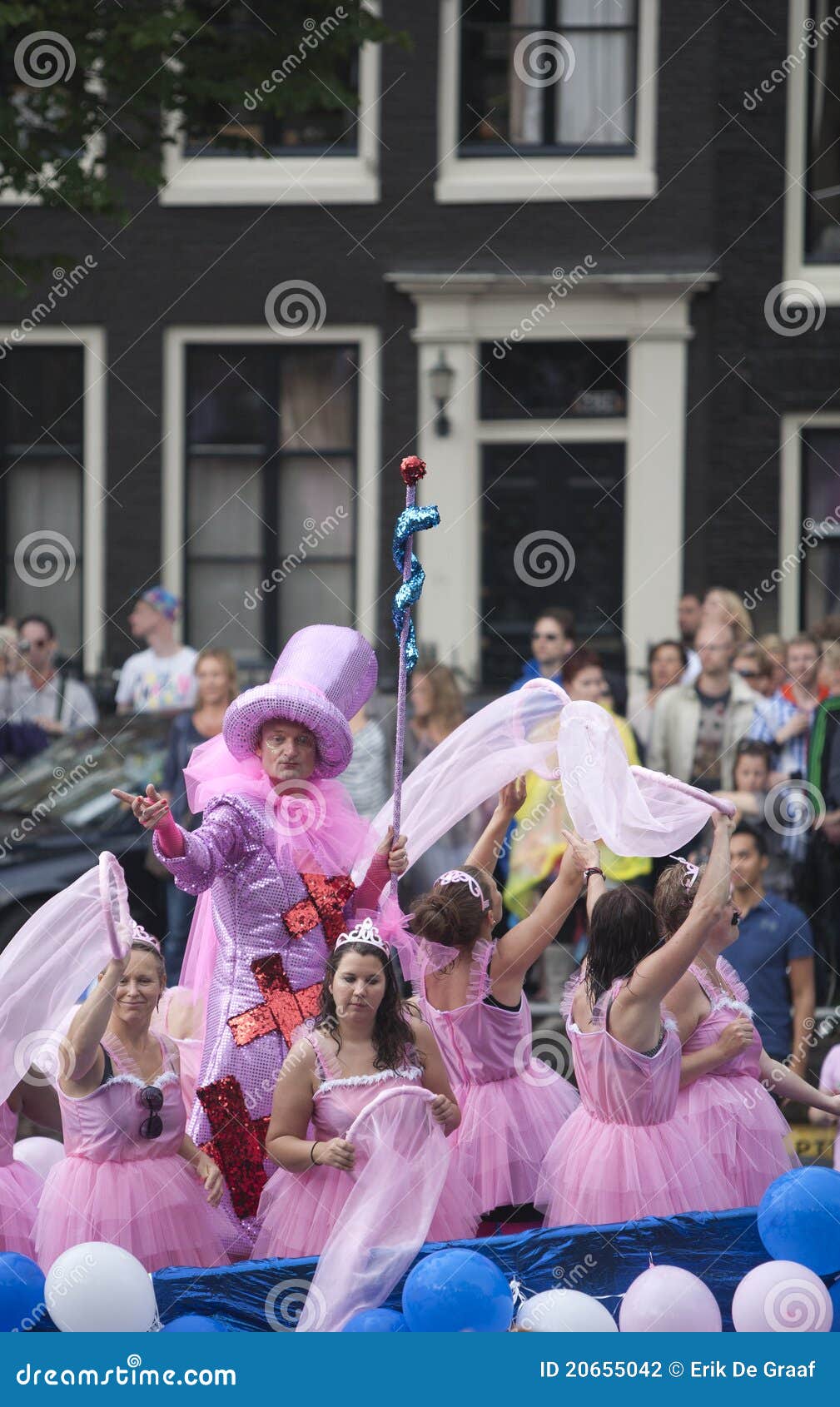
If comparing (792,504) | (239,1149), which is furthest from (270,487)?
(239,1149)

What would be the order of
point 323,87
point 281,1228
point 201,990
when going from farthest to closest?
point 323,87 < point 201,990 < point 281,1228

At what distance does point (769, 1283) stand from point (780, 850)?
419cm

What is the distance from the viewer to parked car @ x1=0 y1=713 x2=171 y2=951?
318 inches

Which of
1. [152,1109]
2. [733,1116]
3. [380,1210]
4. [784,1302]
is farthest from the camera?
[733,1116]

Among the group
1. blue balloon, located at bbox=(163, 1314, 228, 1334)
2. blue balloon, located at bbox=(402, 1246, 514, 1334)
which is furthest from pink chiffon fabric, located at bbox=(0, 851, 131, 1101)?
blue balloon, located at bbox=(402, 1246, 514, 1334)

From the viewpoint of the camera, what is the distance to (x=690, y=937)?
4.21m

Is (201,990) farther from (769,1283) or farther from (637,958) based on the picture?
(769,1283)

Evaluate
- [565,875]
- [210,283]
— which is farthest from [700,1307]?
[210,283]

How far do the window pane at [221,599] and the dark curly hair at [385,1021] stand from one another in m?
9.54

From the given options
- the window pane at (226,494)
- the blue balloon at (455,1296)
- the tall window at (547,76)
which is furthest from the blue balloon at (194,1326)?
the tall window at (547,76)

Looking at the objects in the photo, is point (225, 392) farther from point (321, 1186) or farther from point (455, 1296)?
point (455, 1296)

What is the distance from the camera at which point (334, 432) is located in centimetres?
1369

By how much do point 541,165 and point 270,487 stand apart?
2.98 metres

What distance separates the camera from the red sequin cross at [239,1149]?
179 inches
